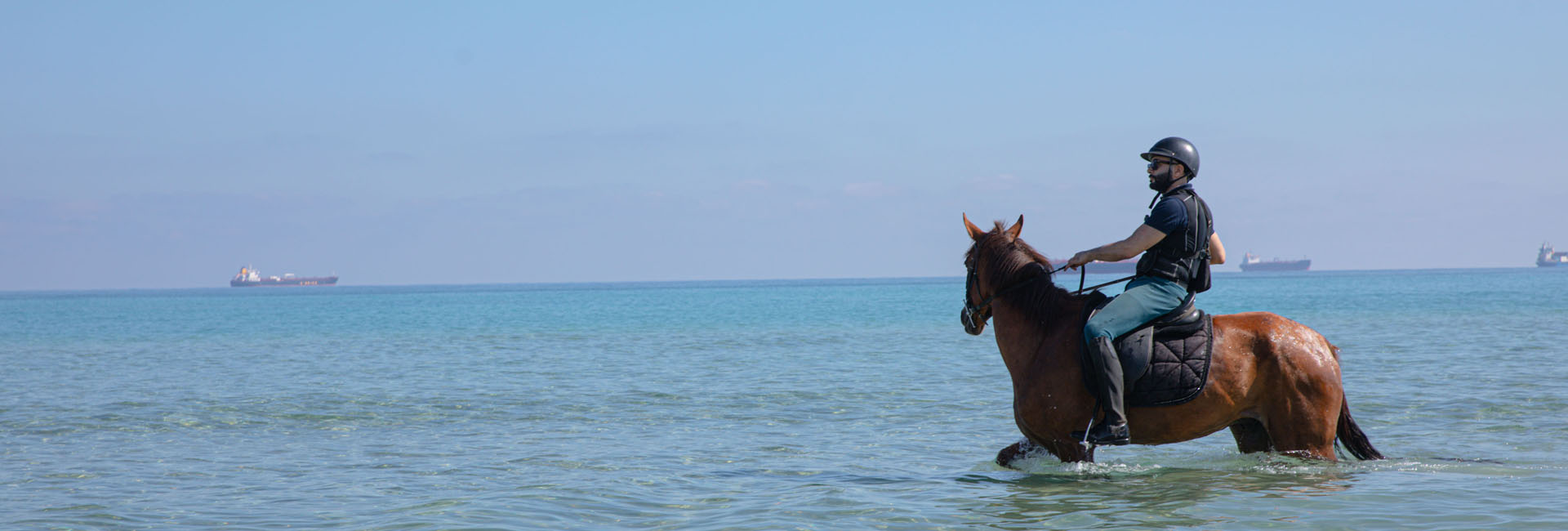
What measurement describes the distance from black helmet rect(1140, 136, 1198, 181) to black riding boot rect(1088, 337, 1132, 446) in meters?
1.20

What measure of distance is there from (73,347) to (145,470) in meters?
26.5

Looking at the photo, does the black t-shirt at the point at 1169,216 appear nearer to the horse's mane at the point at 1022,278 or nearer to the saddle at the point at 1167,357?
the saddle at the point at 1167,357

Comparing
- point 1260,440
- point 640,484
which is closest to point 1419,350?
point 1260,440

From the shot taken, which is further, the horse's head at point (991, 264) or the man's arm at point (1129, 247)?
the horse's head at point (991, 264)

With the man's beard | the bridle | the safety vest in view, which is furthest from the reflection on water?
the man's beard

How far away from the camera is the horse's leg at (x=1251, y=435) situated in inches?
307

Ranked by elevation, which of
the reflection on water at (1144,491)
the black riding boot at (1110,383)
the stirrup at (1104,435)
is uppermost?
the black riding boot at (1110,383)

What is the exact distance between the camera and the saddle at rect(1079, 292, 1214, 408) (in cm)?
716

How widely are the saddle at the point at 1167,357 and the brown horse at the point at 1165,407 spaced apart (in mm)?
98

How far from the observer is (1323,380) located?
7277 mm

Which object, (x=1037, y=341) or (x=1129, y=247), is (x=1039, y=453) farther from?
(x=1129, y=247)

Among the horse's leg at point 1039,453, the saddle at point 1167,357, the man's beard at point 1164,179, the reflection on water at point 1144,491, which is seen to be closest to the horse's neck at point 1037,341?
the saddle at point 1167,357

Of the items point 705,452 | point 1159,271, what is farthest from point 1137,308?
point 705,452

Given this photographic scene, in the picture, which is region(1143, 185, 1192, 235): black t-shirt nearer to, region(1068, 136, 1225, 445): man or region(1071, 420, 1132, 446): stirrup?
region(1068, 136, 1225, 445): man
